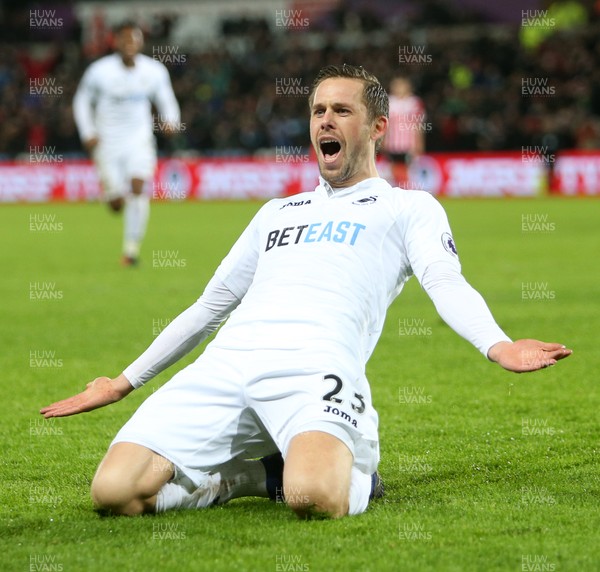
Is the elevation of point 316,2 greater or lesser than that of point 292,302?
greater

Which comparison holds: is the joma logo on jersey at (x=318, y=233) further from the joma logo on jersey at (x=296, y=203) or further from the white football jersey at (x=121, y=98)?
the white football jersey at (x=121, y=98)

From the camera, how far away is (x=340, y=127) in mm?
4367

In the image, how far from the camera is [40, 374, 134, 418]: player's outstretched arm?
4.07 meters

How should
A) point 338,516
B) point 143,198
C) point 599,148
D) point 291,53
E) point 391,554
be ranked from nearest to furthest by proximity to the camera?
point 391,554 < point 338,516 < point 143,198 < point 599,148 < point 291,53

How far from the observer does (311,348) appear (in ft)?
13.2

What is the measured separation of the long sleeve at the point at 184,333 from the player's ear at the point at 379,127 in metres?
0.82

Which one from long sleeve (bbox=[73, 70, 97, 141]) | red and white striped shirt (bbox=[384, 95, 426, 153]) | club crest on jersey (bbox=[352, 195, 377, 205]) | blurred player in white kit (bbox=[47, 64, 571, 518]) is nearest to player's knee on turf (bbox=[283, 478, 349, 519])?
blurred player in white kit (bbox=[47, 64, 571, 518])

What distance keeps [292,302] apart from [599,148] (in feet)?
71.9

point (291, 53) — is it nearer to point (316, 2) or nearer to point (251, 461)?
point (316, 2)

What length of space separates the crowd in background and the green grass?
49.9ft

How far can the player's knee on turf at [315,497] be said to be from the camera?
146 inches

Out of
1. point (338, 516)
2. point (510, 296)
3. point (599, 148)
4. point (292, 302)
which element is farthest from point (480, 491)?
point (599, 148)

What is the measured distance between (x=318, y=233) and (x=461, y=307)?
685mm

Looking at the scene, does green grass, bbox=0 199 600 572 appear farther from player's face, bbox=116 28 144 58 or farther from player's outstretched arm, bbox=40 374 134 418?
player's face, bbox=116 28 144 58
